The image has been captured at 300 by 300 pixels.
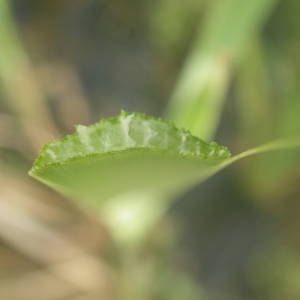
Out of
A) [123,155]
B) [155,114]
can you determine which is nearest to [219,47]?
[155,114]

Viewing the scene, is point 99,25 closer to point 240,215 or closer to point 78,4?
point 78,4

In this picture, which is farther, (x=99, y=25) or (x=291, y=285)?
(x=99, y=25)

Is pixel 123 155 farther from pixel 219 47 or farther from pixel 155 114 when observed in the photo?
pixel 155 114

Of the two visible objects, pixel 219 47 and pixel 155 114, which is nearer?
pixel 219 47

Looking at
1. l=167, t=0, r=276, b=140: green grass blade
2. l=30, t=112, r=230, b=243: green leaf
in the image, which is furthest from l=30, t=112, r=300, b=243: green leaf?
l=167, t=0, r=276, b=140: green grass blade

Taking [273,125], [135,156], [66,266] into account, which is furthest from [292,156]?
[135,156]

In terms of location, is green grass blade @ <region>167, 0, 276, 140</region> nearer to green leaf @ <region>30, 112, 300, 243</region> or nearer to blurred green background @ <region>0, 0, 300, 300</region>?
blurred green background @ <region>0, 0, 300, 300</region>

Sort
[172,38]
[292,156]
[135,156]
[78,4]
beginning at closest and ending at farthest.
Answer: [135,156]
[292,156]
[172,38]
[78,4]

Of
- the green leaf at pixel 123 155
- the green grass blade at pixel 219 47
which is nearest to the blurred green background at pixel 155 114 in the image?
the green grass blade at pixel 219 47

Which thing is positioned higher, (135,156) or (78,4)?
(78,4)
